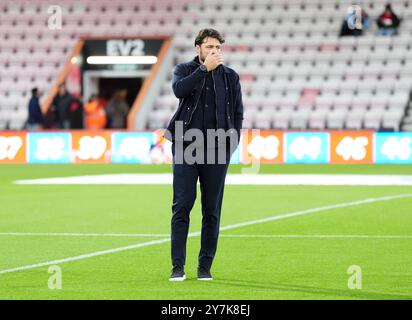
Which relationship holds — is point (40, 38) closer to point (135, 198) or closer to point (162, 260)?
point (135, 198)

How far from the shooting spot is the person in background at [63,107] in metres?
39.0

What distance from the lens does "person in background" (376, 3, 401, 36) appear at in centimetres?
3975

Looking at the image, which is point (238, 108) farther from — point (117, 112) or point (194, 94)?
point (117, 112)

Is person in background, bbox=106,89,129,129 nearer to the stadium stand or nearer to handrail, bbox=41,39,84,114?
the stadium stand

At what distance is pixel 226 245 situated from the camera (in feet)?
45.0

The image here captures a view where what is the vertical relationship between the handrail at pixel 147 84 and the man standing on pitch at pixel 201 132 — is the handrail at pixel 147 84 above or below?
below

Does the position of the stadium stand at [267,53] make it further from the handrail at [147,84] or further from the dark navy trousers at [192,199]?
the dark navy trousers at [192,199]

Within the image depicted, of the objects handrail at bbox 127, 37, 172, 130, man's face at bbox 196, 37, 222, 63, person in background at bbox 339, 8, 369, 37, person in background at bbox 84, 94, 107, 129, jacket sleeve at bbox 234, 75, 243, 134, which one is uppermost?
man's face at bbox 196, 37, 222, 63

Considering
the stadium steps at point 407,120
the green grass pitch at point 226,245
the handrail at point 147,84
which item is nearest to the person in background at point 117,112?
the handrail at point 147,84

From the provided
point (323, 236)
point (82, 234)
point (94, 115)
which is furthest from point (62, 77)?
point (323, 236)

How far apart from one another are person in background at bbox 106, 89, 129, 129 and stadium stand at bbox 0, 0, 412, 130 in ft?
4.09

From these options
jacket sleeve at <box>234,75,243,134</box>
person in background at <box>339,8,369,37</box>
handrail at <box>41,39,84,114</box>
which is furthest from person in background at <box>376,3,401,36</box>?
jacket sleeve at <box>234,75,243,134</box>

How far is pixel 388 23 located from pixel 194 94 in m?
30.1
